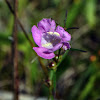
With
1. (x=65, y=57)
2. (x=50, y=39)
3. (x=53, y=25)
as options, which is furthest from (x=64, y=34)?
(x=65, y=57)

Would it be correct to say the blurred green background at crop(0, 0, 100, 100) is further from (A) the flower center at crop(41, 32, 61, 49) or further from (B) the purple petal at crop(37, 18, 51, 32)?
(B) the purple petal at crop(37, 18, 51, 32)

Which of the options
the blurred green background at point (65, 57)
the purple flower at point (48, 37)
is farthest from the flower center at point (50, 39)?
the blurred green background at point (65, 57)

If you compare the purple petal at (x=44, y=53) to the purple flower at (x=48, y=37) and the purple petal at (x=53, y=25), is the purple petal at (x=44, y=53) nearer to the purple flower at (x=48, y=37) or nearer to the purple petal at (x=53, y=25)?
the purple flower at (x=48, y=37)

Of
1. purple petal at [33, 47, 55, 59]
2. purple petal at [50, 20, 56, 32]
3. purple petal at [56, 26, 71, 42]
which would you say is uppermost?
purple petal at [50, 20, 56, 32]

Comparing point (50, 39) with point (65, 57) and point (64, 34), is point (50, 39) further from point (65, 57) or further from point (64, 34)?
point (65, 57)

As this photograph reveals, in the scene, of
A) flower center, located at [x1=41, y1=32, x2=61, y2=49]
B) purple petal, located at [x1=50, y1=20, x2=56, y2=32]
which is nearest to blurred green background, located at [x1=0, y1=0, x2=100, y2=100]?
flower center, located at [x1=41, y1=32, x2=61, y2=49]

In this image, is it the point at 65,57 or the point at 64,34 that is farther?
the point at 65,57

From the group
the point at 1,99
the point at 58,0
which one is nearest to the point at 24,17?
the point at 58,0
